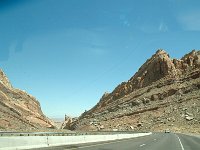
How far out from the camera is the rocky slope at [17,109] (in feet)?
284

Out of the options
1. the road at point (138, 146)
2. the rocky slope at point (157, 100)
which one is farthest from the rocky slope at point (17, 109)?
the road at point (138, 146)

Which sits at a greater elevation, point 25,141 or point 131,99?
point 131,99

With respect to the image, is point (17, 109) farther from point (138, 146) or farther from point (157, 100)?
point (138, 146)

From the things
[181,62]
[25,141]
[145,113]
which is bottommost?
[25,141]

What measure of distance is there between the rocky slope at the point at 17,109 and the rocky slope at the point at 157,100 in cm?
2066

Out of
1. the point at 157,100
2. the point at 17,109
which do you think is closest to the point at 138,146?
the point at 17,109

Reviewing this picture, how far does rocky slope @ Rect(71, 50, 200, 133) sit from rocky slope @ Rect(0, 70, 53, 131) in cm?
2066

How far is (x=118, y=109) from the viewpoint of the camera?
14488 cm

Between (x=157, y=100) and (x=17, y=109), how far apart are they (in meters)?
58.2

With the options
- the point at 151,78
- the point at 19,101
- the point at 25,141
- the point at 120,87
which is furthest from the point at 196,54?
the point at 25,141

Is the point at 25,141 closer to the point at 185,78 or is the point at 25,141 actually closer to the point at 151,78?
the point at 185,78

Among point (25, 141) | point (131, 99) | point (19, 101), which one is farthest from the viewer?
point (131, 99)

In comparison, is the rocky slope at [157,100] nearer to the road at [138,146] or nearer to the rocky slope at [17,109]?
the rocky slope at [17,109]

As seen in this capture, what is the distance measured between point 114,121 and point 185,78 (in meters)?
36.7
